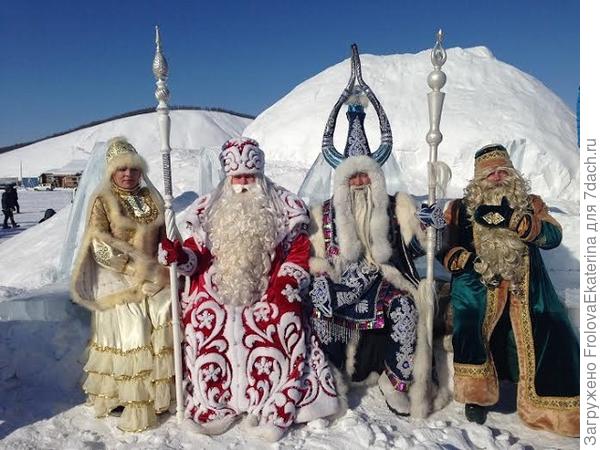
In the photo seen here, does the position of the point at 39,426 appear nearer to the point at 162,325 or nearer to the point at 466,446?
the point at 162,325

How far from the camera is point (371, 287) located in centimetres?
269

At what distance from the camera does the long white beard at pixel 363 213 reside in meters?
2.73

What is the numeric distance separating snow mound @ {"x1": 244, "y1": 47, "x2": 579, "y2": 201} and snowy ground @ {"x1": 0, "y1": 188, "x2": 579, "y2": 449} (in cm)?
339

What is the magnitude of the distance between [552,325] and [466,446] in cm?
74

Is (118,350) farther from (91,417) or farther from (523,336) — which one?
(523,336)

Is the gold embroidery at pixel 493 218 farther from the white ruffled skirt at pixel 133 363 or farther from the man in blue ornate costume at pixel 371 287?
the white ruffled skirt at pixel 133 363

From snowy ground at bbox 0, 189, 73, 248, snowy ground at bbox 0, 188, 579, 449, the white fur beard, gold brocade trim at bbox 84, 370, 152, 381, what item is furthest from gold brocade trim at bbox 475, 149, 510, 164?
snowy ground at bbox 0, 189, 73, 248

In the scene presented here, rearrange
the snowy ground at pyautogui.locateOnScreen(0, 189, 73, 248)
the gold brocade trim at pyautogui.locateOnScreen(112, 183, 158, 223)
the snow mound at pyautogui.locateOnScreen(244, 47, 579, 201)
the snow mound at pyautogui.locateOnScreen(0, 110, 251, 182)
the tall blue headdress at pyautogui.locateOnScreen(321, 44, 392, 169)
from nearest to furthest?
the gold brocade trim at pyautogui.locateOnScreen(112, 183, 158, 223)
the tall blue headdress at pyautogui.locateOnScreen(321, 44, 392, 169)
the snow mound at pyautogui.locateOnScreen(244, 47, 579, 201)
the snowy ground at pyautogui.locateOnScreen(0, 189, 73, 248)
the snow mound at pyautogui.locateOnScreen(0, 110, 251, 182)

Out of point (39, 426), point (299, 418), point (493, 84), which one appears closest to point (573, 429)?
point (299, 418)

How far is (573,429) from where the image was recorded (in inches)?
94.4

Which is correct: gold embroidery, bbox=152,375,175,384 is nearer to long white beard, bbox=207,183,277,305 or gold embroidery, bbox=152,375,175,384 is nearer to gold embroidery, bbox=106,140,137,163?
long white beard, bbox=207,183,277,305

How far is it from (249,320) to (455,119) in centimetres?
574

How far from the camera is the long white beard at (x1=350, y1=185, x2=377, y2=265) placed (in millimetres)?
2730
